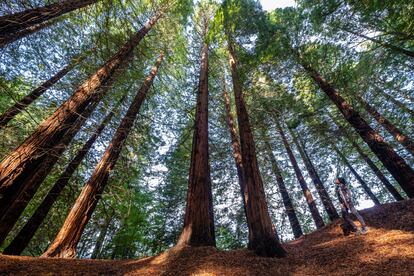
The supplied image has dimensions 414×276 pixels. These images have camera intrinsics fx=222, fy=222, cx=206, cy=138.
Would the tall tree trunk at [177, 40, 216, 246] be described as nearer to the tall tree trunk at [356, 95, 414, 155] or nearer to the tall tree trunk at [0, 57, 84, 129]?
the tall tree trunk at [0, 57, 84, 129]

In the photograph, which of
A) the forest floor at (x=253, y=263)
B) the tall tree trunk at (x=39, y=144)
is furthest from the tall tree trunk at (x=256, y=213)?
the tall tree trunk at (x=39, y=144)

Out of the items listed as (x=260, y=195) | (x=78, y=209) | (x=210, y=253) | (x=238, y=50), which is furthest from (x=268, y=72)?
(x=78, y=209)

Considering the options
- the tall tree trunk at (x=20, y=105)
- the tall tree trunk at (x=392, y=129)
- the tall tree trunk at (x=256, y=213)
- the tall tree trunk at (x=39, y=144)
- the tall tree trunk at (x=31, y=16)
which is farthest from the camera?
the tall tree trunk at (x=392, y=129)

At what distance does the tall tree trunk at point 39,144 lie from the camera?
10.5ft

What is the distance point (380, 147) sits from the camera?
285 inches

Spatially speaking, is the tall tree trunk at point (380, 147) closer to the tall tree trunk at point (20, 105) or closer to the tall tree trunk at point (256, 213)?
the tall tree trunk at point (256, 213)

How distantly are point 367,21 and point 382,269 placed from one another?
760cm

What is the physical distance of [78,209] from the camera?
5.53 meters

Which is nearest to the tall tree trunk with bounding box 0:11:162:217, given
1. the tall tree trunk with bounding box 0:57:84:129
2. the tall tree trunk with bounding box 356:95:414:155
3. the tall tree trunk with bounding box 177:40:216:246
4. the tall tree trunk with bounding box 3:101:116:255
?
the tall tree trunk with bounding box 0:57:84:129

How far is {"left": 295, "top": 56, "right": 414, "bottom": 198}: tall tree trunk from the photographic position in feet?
22.1

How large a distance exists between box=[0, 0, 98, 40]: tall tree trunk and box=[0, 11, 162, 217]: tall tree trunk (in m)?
1.32

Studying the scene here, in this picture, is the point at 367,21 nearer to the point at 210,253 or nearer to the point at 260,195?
the point at 260,195

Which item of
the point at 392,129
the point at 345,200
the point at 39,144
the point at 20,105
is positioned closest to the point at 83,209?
the point at 39,144

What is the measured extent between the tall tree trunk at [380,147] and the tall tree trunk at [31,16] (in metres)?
8.16
